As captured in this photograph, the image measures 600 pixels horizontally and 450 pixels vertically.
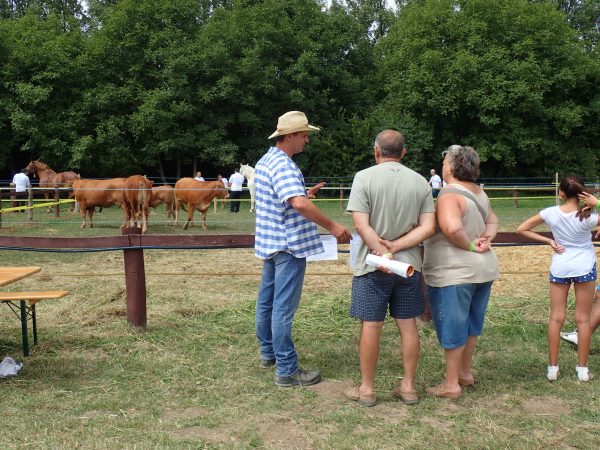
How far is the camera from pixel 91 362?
4.71 m

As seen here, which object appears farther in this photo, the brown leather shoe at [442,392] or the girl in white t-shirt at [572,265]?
the girl in white t-shirt at [572,265]

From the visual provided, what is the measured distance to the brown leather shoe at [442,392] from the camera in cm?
389

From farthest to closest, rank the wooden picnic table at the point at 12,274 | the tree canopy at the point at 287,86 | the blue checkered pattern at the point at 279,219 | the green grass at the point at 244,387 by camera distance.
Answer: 1. the tree canopy at the point at 287,86
2. the wooden picnic table at the point at 12,274
3. the blue checkered pattern at the point at 279,219
4. the green grass at the point at 244,387

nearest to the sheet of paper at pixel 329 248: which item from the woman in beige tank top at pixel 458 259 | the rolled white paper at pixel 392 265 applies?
the woman in beige tank top at pixel 458 259

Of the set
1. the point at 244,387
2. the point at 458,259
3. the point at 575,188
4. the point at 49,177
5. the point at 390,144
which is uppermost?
the point at 49,177

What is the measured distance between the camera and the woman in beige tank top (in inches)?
149

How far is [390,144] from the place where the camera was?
376 centimetres

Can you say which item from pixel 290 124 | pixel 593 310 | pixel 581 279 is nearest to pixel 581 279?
pixel 581 279

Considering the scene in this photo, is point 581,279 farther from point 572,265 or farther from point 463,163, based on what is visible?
point 463,163

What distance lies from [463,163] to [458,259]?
1.96 feet

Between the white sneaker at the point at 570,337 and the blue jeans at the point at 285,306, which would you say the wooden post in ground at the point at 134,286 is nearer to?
the blue jeans at the point at 285,306

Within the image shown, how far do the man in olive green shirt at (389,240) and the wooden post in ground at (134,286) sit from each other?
7.91 feet

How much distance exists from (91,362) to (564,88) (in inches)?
1340

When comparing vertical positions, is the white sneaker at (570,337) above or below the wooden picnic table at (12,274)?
below
